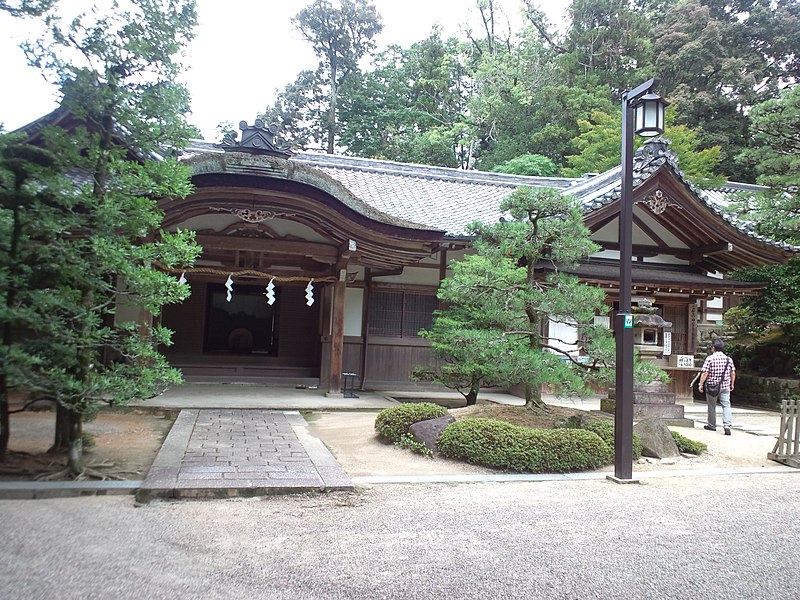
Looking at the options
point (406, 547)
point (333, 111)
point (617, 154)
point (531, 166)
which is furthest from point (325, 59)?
point (406, 547)

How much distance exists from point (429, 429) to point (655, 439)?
2.91 meters

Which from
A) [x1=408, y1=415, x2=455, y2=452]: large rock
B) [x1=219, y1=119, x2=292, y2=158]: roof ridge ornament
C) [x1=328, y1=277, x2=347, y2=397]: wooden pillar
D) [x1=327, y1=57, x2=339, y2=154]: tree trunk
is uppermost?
[x1=327, y1=57, x2=339, y2=154]: tree trunk

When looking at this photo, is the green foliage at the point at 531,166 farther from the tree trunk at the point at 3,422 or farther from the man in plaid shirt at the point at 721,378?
the tree trunk at the point at 3,422

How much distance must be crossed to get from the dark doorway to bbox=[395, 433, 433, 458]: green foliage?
24.3 ft

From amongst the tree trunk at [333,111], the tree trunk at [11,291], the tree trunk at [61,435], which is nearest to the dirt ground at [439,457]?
the tree trunk at [61,435]

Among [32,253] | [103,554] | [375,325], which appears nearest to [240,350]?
[375,325]

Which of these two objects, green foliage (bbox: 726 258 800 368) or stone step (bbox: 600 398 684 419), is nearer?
stone step (bbox: 600 398 684 419)

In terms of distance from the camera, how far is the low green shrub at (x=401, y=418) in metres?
7.58

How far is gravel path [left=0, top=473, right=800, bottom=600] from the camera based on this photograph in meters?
3.33

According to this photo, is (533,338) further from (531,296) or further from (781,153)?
(781,153)

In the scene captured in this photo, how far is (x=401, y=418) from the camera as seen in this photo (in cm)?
765

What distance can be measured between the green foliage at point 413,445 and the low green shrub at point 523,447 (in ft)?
0.54

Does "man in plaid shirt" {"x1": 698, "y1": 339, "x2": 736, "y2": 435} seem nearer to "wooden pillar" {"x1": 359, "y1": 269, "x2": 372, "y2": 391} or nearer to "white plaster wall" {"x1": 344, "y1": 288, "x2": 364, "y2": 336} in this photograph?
"wooden pillar" {"x1": 359, "y1": 269, "x2": 372, "y2": 391}

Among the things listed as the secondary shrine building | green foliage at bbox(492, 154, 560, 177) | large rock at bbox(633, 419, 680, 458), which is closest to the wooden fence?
large rock at bbox(633, 419, 680, 458)
